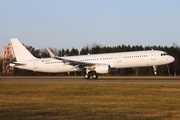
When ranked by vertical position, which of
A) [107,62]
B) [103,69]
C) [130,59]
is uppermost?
[130,59]

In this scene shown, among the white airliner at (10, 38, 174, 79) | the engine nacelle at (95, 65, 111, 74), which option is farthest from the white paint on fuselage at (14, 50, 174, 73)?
the engine nacelle at (95, 65, 111, 74)

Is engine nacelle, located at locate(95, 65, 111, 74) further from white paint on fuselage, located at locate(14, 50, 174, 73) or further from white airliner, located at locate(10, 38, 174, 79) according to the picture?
white paint on fuselage, located at locate(14, 50, 174, 73)

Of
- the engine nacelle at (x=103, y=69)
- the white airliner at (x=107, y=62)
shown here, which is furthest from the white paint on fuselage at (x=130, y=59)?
the engine nacelle at (x=103, y=69)

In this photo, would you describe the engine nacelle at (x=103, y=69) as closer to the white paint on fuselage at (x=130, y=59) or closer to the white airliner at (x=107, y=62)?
the white airliner at (x=107, y=62)

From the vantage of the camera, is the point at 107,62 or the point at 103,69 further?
the point at 107,62

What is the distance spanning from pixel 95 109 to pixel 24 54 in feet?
141

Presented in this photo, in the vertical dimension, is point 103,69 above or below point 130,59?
below

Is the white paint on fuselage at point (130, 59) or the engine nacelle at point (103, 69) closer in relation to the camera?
the engine nacelle at point (103, 69)

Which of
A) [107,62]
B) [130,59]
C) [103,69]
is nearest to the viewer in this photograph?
[103,69]

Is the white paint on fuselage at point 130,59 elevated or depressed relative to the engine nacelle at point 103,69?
elevated

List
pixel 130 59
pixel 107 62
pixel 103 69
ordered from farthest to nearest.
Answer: pixel 107 62
pixel 130 59
pixel 103 69

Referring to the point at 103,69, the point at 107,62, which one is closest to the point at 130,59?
the point at 107,62

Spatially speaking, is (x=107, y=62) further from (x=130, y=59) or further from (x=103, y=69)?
(x=130, y=59)

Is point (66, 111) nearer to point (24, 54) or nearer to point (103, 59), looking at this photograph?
point (103, 59)
